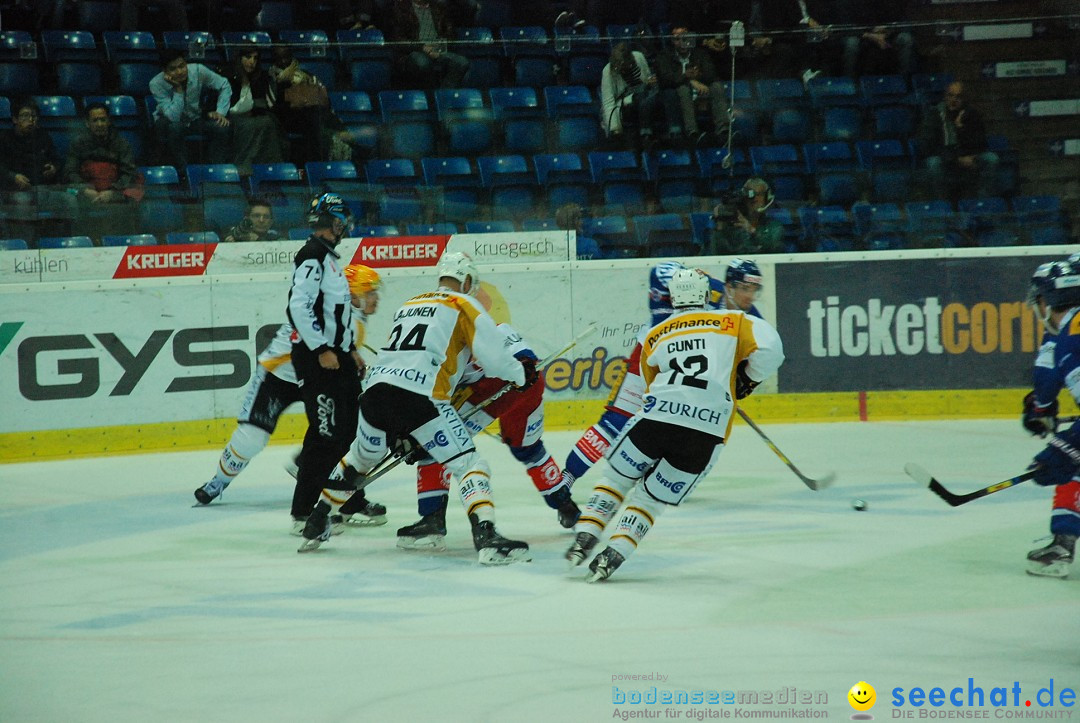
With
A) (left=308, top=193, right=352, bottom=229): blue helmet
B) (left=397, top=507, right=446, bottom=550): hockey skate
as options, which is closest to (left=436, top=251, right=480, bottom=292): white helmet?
(left=308, top=193, right=352, bottom=229): blue helmet

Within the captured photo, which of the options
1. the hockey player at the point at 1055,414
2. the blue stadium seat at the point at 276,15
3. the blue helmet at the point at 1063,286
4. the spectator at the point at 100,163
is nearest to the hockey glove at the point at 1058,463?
the hockey player at the point at 1055,414

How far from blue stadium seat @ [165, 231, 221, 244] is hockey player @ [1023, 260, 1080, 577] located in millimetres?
5186

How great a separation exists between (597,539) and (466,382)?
3.78ft

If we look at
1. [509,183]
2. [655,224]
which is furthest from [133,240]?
[655,224]

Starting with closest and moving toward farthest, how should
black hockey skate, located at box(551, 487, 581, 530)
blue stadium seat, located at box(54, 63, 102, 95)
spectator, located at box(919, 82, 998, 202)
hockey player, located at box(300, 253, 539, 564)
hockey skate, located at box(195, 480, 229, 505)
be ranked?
hockey player, located at box(300, 253, 539, 564)
black hockey skate, located at box(551, 487, 581, 530)
hockey skate, located at box(195, 480, 229, 505)
blue stadium seat, located at box(54, 63, 102, 95)
spectator, located at box(919, 82, 998, 202)

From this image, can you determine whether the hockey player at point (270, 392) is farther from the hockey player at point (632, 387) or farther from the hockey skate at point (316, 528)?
the hockey player at point (632, 387)

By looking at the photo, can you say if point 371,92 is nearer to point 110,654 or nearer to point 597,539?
point 597,539

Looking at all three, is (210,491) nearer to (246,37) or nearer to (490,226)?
(490,226)

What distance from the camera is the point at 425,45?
891 centimetres

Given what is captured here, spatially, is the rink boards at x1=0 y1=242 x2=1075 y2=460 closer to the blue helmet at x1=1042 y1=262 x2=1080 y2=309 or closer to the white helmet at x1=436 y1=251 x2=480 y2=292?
the white helmet at x1=436 y1=251 x2=480 y2=292

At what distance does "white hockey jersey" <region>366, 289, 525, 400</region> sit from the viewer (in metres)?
4.76

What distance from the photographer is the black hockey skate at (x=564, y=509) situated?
530cm

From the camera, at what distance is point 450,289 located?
5.01m

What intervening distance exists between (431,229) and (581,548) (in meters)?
4.35
